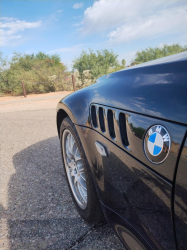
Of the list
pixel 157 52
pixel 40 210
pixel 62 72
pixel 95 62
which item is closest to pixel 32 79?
pixel 62 72

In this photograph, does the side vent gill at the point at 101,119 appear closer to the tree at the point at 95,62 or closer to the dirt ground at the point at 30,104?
the dirt ground at the point at 30,104

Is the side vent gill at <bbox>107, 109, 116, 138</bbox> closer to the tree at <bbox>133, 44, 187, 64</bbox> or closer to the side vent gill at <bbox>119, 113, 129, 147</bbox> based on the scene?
the side vent gill at <bbox>119, 113, 129, 147</bbox>

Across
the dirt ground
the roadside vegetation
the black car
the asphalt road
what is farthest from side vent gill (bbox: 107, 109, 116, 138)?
the roadside vegetation

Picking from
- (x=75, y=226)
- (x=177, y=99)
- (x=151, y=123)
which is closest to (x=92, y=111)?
(x=151, y=123)

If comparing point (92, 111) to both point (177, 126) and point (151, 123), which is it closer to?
point (151, 123)

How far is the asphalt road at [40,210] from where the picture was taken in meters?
1.65

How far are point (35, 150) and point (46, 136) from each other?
31.4 inches

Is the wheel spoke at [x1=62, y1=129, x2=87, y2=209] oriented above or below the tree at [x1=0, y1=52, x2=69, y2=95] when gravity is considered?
below

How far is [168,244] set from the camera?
797 mm

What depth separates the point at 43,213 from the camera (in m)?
2.00

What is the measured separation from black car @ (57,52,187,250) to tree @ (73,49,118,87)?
21.5 metres

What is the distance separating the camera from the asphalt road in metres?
1.65

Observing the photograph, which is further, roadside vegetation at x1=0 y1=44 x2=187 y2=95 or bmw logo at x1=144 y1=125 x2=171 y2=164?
roadside vegetation at x1=0 y1=44 x2=187 y2=95

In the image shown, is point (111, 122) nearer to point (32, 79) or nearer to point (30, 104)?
point (30, 104)
